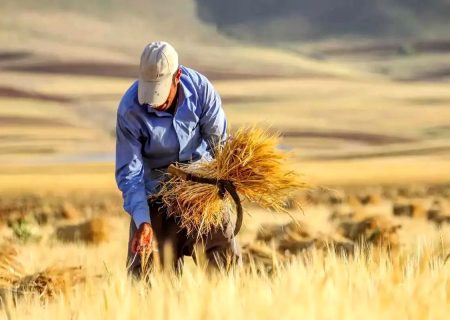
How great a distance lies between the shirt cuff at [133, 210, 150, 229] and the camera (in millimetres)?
8312

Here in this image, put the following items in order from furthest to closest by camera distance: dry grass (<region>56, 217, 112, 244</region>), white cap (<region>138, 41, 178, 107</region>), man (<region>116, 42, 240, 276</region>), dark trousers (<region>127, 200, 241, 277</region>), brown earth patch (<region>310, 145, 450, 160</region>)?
brown earth patch (<region>310, 145, 450, 160</region>) → dry grass (<region>56, 217, 112, 244</region>) → dark trousers (<region>127, 200, 241, 277</region>) → man (<region>116, 42, 240, 276</region>) → white cap (<region>138, 41, 178, 107</region>)

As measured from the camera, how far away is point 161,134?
8352mm

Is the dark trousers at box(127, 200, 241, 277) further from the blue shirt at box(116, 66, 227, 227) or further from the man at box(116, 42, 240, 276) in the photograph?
the blue shirt at box(116, 66, 227, 227)

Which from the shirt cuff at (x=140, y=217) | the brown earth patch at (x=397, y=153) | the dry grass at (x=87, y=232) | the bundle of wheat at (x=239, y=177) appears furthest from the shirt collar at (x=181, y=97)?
the brown earth patch at (x=397, y=153)

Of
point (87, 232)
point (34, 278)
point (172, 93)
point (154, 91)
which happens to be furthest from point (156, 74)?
point (87, 232)

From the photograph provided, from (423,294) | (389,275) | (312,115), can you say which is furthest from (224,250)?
(312,115)

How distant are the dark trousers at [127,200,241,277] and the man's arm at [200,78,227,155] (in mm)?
473

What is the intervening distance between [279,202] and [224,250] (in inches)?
15.9

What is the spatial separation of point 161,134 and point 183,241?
697 millimetres

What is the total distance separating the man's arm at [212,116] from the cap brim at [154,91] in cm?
33

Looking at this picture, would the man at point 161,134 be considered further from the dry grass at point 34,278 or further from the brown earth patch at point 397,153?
the brown earth patch at point 397,153

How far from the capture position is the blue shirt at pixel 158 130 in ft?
27.3

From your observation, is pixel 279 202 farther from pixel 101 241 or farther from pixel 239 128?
pixel 101 241

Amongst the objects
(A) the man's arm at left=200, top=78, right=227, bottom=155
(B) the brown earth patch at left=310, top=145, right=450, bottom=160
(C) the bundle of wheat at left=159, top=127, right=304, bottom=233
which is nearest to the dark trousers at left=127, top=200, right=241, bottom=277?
(C) the bundle of wheat at left=159, top=127, right=304, bottom=233
